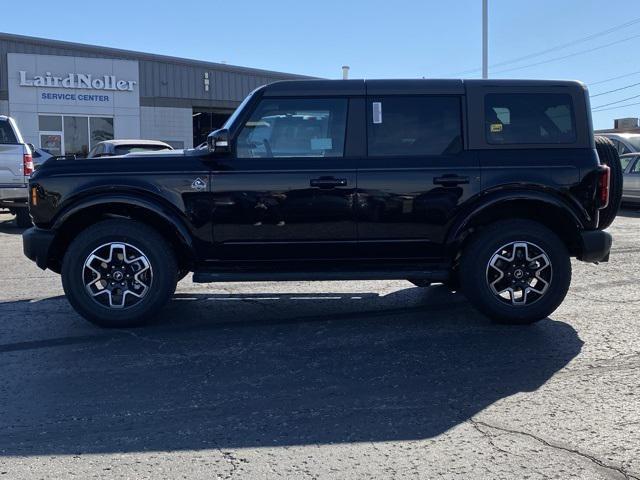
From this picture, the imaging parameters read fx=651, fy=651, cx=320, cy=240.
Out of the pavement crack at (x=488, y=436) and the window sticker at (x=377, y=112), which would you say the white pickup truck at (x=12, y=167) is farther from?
the pavement crack at (x=488, y=436)

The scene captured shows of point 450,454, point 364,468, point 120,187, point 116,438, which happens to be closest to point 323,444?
point 364,468

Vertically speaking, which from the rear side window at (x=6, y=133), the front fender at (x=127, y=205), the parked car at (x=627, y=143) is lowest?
the front fender at (x=127, y=205)

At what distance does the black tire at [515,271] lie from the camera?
17.8 feet

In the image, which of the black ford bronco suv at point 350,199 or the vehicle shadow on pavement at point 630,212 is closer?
the black ford bronco suv at point 350,199

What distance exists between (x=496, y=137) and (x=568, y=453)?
9.91 feet

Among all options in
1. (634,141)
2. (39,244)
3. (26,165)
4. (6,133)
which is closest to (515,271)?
(39,244)

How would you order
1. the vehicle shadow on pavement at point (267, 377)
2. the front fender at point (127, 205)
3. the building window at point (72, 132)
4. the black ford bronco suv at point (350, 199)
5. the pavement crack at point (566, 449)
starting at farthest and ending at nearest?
the building window at point (72, 132)
the black ford bronco suv at point (350, 199)
the front fender at point (127, 205)
the vehicle shadow on pavement at point (267, 377)
the pavement crack at point (566, 449)

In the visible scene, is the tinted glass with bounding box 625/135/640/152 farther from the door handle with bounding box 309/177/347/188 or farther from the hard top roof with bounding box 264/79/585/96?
the door handle with bounding box 309/177/347/188

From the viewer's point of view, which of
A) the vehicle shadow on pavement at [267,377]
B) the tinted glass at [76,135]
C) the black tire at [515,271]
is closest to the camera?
the vehicle shadow on pavement at [267,377]

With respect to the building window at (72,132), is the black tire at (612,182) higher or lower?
lower

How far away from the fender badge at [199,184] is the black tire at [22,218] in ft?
28.1

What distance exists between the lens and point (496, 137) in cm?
552

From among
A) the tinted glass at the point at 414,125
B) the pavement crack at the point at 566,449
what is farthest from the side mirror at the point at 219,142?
the pavement crack at the point at 566,449

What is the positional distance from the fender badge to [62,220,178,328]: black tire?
0.53 meters
